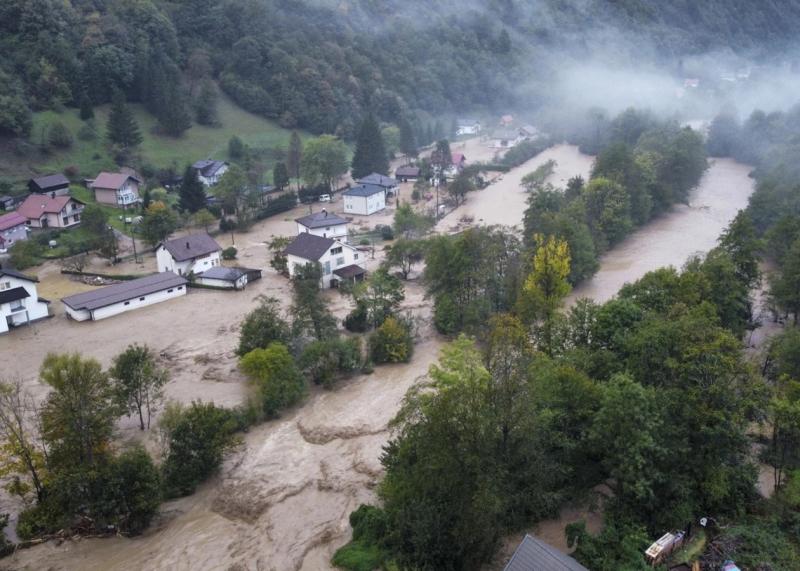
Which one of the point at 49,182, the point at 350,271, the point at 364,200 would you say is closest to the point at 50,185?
the point at 49,182

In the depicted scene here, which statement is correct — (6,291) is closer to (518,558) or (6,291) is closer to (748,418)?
(518,558)

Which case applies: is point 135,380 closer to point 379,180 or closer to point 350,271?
point 350,271

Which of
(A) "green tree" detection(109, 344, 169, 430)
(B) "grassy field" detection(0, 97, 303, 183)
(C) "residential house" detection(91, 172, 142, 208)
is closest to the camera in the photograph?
(A) "green tree" detection(109, 344, 169, 430)

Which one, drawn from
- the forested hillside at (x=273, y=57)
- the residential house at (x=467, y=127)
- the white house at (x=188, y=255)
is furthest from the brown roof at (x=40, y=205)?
the residential house at (x=467, y=127)

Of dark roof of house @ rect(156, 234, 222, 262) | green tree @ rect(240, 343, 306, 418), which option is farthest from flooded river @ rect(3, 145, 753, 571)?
dark roof of house @ rect(156, 234, 222, 262)

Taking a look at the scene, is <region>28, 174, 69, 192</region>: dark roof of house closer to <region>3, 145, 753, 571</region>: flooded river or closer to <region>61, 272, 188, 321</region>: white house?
<region>61, 272, 188, 321</region>: white house

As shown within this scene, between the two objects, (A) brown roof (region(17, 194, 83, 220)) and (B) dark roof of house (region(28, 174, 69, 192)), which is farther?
(B) dark roof of house (region(28, 174, 69, 192))
